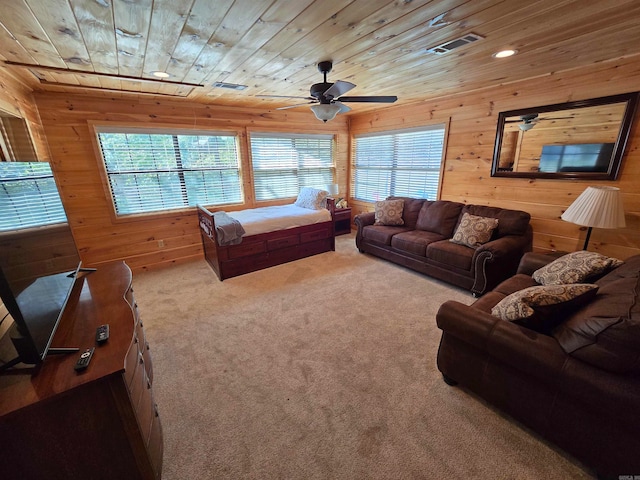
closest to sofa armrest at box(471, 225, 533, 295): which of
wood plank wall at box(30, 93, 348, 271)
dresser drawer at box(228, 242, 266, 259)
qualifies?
dresser drawer at box(228, 242, 266, 259)

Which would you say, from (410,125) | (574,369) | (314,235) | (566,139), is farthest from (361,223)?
(574,369)

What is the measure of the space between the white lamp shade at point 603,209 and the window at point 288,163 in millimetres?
3841

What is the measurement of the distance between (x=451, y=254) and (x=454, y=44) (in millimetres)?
2032

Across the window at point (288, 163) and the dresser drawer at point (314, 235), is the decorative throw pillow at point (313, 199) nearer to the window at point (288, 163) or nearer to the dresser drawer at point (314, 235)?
the dresser drawer at point (314, 235)

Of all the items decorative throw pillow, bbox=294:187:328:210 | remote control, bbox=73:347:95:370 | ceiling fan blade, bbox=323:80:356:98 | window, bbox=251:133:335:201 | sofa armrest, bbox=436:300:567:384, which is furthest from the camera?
window, bbox=251:133:335:201

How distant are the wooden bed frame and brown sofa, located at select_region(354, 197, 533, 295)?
23.7 inches

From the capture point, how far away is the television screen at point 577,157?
262cm

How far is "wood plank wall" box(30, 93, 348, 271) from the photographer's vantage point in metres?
3.11

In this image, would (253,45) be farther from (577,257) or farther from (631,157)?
(631,157)

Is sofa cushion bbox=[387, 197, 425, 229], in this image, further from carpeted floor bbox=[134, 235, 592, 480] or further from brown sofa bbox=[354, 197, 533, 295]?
carpeted floor bbox=[134, 235, 592, 480]

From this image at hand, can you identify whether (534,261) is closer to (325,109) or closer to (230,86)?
(325,109)

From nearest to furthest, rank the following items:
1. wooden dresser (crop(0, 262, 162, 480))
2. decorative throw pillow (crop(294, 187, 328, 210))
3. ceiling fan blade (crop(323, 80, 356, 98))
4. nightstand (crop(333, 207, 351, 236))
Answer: wooden dresser (crop(0, 262, 162, 480)) < ceiling fan blade (crop(323, 80, 356, 98)) < decorative throw pillow (crop(294, 187, 328, 210)) < nightstand (crop(333, 207, 351, 236))

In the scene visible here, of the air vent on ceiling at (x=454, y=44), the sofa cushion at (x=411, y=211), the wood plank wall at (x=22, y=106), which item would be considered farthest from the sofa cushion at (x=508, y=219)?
the wood plank wall at (x=22, y=106)

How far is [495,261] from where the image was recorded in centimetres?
277
